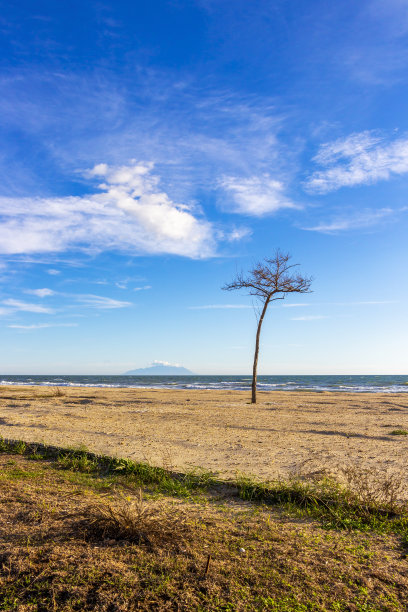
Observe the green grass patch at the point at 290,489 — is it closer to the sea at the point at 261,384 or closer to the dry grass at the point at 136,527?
the dry grass at the point at 136,527

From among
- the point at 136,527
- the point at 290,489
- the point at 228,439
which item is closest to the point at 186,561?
the point at 136,527

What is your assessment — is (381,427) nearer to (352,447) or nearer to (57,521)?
(352,447)

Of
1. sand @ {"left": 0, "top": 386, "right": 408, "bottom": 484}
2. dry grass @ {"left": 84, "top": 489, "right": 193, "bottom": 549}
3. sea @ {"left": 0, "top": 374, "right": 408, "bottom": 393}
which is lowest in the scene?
sea @ {"left": 0, "top": 374, "right": 408, "bottom": 393}

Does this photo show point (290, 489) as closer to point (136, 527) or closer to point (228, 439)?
point (136, 527)

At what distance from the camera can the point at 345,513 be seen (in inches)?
158

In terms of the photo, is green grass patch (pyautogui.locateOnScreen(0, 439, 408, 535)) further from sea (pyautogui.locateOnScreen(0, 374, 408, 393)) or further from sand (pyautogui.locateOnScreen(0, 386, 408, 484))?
sea (pyautogui.locateOnScreen(0, 374, 408, 393))

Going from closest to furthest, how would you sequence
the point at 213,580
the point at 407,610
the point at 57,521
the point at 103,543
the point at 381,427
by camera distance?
1. the point at 407,610
2. the point at 213,580
3. the point at 103,543
4. the point at 57,521
5. the point at 381,427

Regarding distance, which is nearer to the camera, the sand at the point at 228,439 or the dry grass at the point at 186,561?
the dry grass at the point at 186,561

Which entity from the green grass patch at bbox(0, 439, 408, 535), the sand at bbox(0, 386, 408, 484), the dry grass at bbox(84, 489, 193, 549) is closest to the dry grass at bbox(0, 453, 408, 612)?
the dry grass at bbox(84, 489, 193, 549)

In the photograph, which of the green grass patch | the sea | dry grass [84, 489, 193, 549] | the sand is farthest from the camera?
the sea

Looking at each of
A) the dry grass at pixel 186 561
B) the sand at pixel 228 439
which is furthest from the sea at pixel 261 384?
the dry grass at pixel 186 561

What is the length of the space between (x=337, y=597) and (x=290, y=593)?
311mm

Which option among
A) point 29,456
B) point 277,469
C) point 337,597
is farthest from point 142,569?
point 29,456

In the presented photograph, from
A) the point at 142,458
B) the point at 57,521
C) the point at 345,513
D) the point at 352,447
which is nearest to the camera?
the point at 57,521
